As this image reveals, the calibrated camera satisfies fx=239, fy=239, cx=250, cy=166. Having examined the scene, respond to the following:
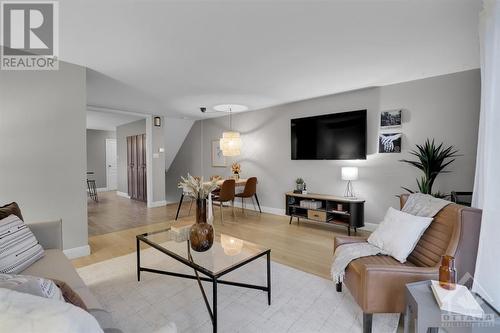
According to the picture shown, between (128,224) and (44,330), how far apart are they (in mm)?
4240

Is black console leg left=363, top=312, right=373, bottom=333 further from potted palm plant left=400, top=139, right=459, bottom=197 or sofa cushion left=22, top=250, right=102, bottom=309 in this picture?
potted palm plant left=400, top=139, right=459, bottom=197

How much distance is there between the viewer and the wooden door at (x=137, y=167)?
6652mm

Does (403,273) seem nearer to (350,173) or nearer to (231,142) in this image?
(350,173)

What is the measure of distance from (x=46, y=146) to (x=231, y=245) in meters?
2.37

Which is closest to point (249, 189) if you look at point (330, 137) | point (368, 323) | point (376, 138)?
point (330, 137)

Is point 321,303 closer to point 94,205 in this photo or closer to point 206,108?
point 206,108

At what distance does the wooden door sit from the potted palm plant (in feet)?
20.3

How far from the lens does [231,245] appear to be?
2.20 meters

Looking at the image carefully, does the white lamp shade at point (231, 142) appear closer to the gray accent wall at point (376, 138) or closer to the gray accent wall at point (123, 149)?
the gray accent wall at point (376, 138)

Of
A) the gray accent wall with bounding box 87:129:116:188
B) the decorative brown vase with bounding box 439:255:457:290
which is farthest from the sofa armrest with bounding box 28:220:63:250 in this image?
the gray accent wall with bounding box 87:129:116:188

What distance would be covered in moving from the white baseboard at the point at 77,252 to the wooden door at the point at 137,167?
3.78 meters

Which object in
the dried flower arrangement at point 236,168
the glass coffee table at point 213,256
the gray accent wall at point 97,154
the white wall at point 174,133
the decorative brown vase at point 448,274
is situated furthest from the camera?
the gray accent wall at point 97,154

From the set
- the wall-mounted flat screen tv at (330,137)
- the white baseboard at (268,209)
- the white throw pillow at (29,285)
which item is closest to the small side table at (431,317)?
the white throw pillow at (29,285)

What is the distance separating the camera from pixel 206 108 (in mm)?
5215
